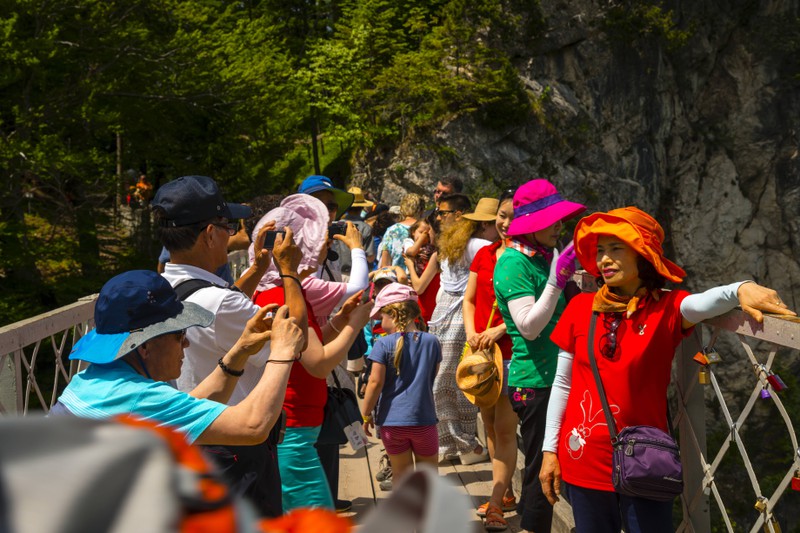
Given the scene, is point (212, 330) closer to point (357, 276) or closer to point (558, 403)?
point (357, 276)

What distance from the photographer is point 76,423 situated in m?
0.74

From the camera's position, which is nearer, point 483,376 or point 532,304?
Result: point 532,304

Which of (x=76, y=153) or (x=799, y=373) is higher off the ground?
(x=76, y=153)

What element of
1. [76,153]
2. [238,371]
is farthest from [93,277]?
[238,371]

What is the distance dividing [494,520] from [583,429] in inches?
74.0

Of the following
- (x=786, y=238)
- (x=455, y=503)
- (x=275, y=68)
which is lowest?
(x=786, y=238)

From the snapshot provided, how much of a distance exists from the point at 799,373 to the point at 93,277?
83.5ft

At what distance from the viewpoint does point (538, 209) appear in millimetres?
4246

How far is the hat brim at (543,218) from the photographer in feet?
13.5

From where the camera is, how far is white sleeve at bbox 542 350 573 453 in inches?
130

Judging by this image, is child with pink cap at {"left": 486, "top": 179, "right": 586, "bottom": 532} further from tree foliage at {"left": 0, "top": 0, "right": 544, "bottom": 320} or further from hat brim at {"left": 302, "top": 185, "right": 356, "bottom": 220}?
tree foliage at {"left": 0, "top": 0, "right": 544, "bottom": 320}

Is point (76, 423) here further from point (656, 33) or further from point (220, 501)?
point (656, 33)

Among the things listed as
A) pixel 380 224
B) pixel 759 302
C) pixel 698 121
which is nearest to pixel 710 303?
pixel 759 302

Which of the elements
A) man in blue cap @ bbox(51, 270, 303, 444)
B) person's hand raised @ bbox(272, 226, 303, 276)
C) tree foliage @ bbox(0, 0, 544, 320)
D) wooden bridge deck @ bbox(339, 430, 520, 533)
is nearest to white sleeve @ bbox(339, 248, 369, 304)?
person's hand raised @ bbox(272, 226, 303, 276)
